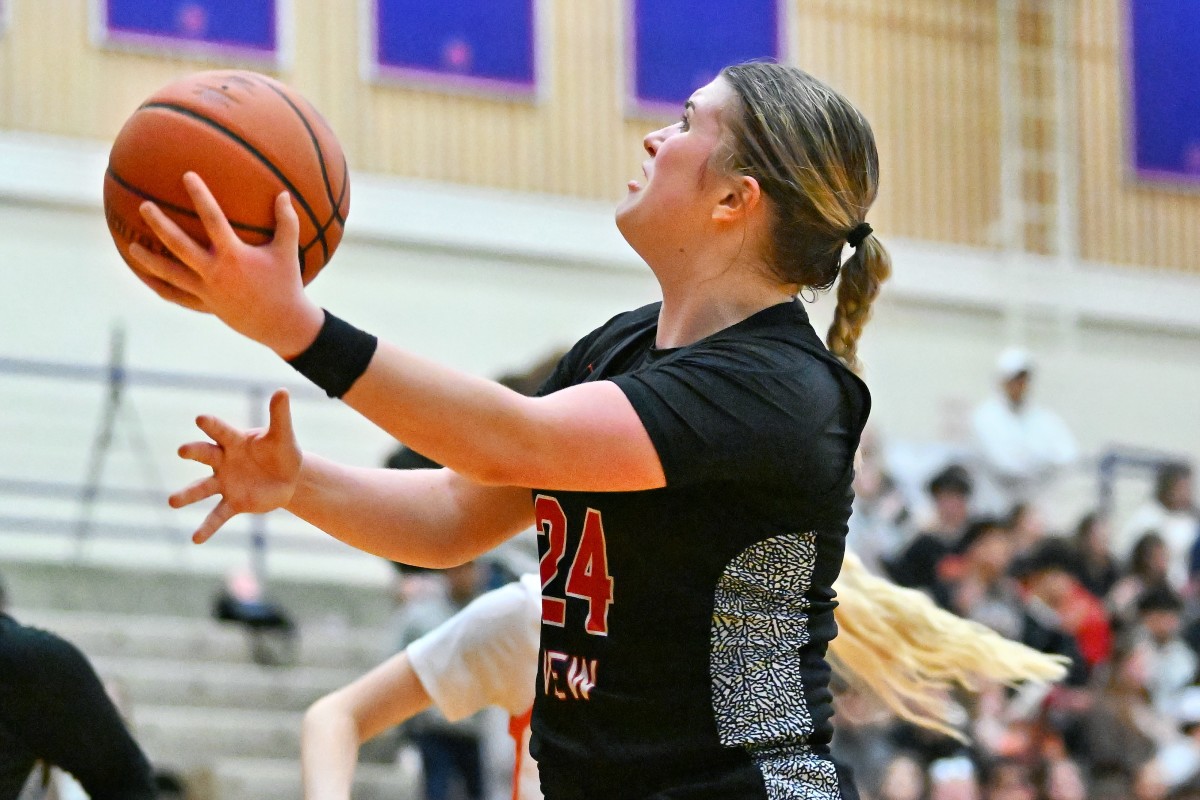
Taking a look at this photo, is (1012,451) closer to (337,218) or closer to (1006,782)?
(1006,782)

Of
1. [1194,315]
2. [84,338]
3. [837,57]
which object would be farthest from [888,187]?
[84,338]

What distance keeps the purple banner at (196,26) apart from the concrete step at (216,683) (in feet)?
14.0

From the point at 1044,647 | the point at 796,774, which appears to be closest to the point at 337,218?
the point at 796,774

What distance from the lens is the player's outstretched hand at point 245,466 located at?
2.57 meters

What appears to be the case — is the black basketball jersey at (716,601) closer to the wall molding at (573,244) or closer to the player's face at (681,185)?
the player's face at (681,185)

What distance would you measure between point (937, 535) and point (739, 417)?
639cm

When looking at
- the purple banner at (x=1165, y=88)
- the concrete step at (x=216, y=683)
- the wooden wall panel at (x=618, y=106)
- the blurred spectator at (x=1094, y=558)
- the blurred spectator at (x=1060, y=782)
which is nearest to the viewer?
the blurred spectator at (x=1060, y=782)

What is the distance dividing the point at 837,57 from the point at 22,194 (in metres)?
5.63

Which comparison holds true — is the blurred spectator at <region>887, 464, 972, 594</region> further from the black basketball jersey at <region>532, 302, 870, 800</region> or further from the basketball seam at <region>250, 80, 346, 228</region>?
the basketball seam at <region>250, 80, 346, 228</region>

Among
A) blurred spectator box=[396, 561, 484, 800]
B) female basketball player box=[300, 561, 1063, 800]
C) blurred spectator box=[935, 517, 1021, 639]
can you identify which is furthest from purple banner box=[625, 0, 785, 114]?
female basketball player box=[300, 561, 1063, 800]

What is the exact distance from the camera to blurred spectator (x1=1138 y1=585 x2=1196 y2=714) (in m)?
9.04

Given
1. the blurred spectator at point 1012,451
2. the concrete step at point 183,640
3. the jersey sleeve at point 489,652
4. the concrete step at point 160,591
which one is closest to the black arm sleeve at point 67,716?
the jersey sleeve at point 489,652

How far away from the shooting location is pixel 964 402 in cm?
1247

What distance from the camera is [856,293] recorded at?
281cm
